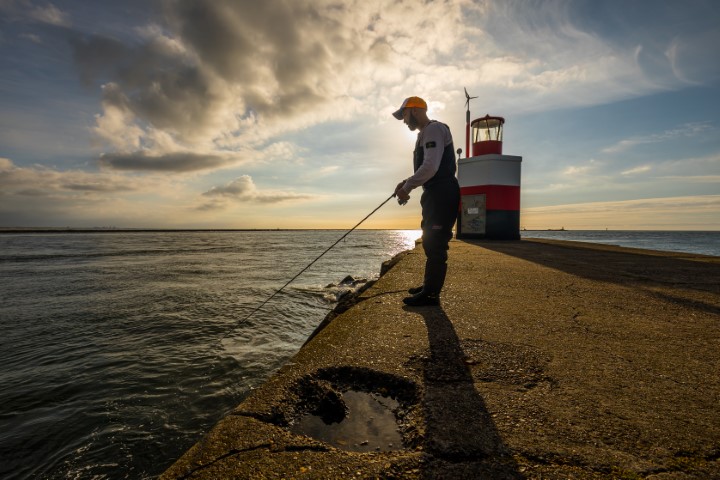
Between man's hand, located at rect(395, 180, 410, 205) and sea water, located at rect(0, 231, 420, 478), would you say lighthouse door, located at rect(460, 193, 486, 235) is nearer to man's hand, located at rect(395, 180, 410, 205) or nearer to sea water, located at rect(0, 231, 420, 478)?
sea water, located at rect(0, 231, 420, 478)

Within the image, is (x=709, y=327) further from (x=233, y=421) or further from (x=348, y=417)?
(x=233, y=421)

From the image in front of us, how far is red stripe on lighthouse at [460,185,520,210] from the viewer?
15.0 meters

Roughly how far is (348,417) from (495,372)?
0.98 metres

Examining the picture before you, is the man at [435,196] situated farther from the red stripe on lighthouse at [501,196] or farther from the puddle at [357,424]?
the red stripe on lighthouse at [501,196]

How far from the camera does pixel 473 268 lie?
6.39 meters

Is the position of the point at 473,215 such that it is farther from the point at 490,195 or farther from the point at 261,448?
the point at 261,448

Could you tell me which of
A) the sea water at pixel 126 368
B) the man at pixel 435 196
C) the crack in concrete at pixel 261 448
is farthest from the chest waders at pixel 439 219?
the crack in concrete at pixel 261 448

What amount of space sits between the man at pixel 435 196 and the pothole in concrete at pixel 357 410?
1764 mm

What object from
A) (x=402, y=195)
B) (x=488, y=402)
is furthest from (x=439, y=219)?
(x=488, y=402)

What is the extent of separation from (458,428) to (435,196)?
275 cm

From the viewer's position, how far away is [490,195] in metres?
15.1

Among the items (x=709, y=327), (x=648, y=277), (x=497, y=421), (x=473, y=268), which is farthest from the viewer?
(x=473, y=268)

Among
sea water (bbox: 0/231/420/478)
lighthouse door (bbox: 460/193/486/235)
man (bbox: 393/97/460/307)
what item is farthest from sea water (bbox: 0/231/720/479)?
lighthouse door (bbox: 460/193/486/235)

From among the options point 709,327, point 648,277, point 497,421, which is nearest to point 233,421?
point 497,421
